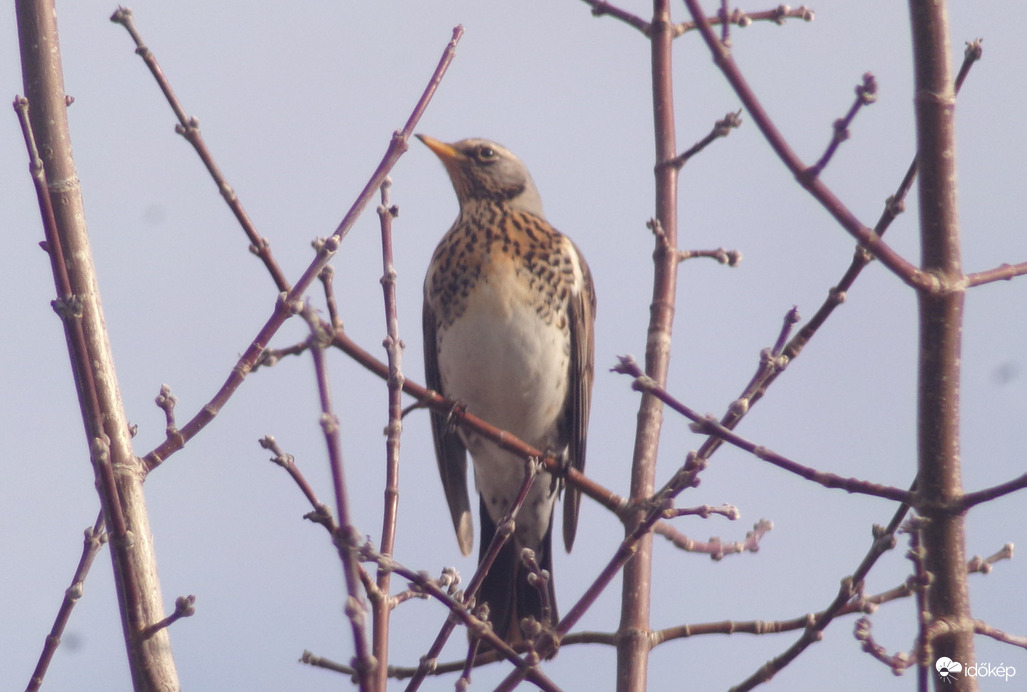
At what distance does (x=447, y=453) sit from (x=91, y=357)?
3.29m

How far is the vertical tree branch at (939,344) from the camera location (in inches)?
91.5

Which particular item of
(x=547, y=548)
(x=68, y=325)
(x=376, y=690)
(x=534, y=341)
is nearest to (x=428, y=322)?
(x=534, y=341)

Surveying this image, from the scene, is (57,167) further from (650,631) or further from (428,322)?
(428,322)

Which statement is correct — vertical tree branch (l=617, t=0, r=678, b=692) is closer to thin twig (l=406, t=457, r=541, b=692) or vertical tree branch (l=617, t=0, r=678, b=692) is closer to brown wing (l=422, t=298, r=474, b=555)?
thin twig (l=406, t=457, r=541, b=692)

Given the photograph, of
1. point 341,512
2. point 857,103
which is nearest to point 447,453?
point 857,103

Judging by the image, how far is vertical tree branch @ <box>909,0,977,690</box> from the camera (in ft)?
7.63

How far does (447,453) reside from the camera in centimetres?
591

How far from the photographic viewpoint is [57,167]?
2.82m

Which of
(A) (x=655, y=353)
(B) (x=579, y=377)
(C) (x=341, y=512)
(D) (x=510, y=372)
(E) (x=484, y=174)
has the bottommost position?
(C) (x=341, y=512)

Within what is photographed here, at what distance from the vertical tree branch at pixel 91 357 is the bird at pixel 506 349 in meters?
2.62

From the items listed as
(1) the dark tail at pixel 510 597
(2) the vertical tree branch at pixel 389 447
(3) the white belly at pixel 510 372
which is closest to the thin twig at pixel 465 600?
(2) the vertical tree branch at pixel 389 447

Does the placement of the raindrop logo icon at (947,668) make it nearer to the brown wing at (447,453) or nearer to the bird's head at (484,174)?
the brown wing at (447,453)

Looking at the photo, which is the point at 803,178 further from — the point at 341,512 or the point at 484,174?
the point at 484,174

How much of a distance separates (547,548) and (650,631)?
2731 millimetres
